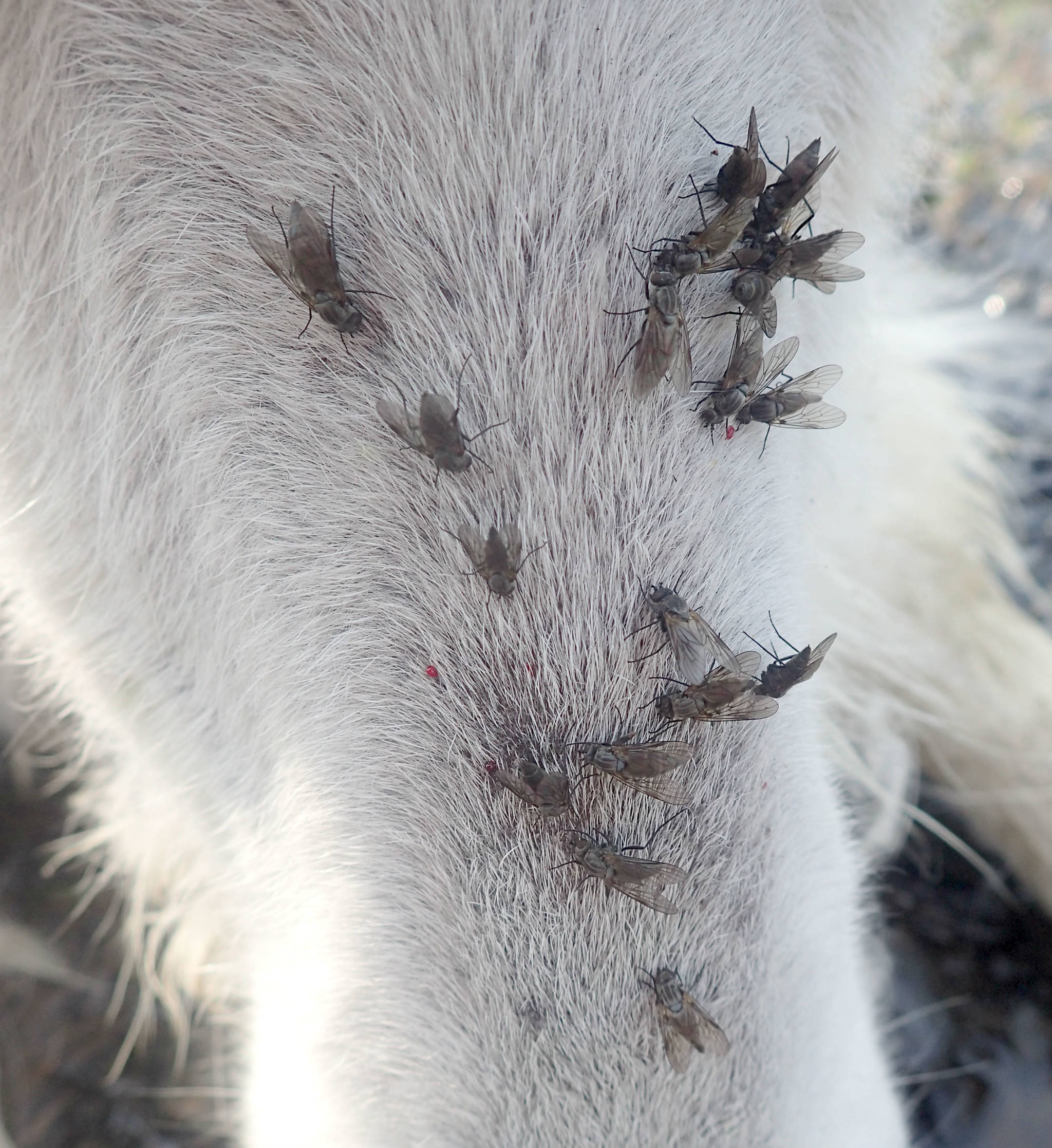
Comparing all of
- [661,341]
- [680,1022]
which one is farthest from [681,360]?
[680,1022]

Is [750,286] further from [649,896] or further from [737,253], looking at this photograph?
[649,896]

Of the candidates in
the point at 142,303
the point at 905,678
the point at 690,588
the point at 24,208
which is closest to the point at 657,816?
the point at 690,588

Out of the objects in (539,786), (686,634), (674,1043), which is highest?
(686,634)

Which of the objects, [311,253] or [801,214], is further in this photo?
[801,214]

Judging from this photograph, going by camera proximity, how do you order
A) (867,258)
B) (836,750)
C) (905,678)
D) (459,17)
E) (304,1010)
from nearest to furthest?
1. (459,17)
2. (304,1010)
3. (867,258)
4. (836,750)
5. (905,678)

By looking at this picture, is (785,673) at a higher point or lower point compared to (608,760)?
higher

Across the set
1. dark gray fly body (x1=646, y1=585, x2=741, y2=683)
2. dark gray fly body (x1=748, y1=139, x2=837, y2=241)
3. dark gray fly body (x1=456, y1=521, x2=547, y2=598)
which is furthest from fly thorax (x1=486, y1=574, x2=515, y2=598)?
dark gray fly body (x1=748, y1=139, x2=837, y2=241)

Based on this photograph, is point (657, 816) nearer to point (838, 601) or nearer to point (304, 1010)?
point (304, 1010)
